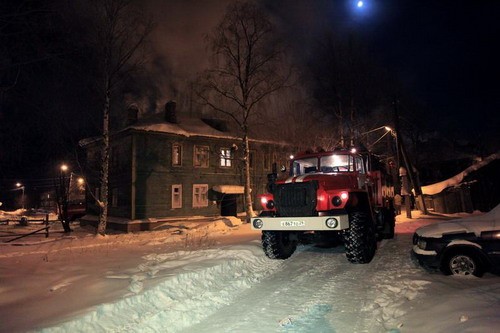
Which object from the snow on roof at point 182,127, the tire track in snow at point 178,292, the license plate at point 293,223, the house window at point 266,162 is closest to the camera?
the tire track in snow at point 178,292

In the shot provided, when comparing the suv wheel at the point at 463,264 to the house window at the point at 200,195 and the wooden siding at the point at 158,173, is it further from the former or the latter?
→ the house window at the point at 200,195

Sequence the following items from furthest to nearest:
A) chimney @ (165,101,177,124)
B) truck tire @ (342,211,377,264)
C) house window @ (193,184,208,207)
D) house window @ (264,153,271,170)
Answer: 1. house window @ (264,153,271,170)
2. chimney @ (165,101,177,124)
3. house window @ (193,184,208,207)
4. truck tire @ (342,211,377,264)

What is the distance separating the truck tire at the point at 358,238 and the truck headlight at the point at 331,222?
0.71 meters

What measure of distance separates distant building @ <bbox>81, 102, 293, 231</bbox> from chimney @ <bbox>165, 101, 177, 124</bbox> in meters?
0.08

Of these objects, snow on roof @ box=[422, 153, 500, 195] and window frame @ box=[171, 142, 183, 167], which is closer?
snow on roof @ box=[422, 153, 500, 195]

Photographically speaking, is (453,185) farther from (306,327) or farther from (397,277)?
(306,327)

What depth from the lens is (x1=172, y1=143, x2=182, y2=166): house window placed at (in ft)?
89.9

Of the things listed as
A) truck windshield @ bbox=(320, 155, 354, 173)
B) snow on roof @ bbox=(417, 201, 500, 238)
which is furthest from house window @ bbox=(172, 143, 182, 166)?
snow on roof @ bbox=(417, 201, 500, 238)

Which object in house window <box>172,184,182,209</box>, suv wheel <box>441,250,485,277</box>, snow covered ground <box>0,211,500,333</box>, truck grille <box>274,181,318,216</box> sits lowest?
snow covered ground <box>0,211,500,333</box>

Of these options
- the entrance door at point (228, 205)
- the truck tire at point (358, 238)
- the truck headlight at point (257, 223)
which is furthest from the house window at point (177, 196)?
the truck tire at point (358, 238)

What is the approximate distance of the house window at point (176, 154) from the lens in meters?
27.4

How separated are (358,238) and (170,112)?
2344cm

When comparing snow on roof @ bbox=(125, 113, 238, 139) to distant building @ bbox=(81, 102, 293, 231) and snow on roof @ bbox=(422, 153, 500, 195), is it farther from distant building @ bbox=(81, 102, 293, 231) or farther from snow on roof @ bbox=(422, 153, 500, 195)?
snow on roof @ bbox=(422, 153, 500, 195)

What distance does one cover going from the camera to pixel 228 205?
30266 millimetres
